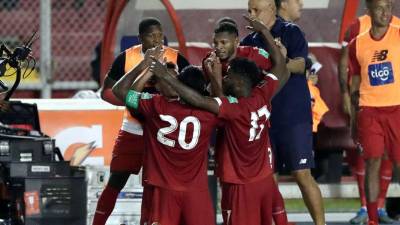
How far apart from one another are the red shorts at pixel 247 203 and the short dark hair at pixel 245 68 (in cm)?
69

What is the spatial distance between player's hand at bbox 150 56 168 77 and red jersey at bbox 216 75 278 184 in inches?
17.2

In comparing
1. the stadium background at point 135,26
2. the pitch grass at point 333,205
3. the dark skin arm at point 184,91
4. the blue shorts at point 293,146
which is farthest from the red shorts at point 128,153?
the stadium background at point 135,26

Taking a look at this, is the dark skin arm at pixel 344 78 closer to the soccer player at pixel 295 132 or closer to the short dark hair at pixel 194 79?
the soccer player at pixel 295 132

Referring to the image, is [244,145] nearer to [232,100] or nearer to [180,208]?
[232,100]

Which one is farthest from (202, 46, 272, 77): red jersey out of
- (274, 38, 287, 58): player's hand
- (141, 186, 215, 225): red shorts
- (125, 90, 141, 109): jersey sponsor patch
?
(141, 186, 215, 225): red shorts

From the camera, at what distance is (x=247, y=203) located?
9750 mm

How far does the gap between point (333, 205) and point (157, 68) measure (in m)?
6.21

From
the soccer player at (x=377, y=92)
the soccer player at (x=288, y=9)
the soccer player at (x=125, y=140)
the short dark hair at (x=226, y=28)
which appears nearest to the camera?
the short dark hair at (x=226, y=28)

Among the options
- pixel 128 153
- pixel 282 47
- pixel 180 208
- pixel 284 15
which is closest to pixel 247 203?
pixel 180 208

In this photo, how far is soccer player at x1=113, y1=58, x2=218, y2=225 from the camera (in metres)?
9.49

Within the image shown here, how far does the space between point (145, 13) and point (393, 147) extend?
393cm

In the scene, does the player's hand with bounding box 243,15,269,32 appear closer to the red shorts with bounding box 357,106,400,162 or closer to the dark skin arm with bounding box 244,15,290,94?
the dark skin arm with bounding box 244,15,290,94

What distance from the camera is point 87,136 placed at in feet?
45.8

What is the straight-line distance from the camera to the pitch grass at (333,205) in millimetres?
14688
